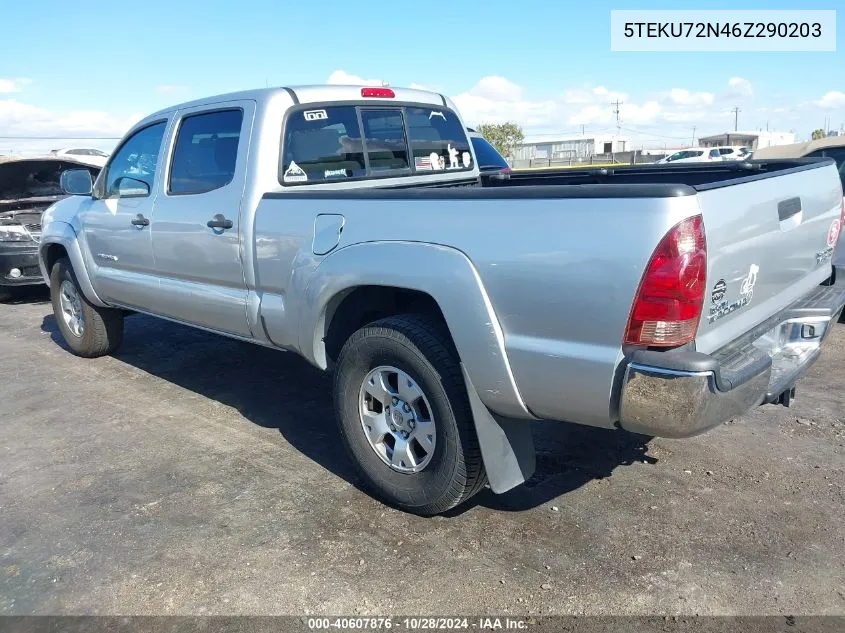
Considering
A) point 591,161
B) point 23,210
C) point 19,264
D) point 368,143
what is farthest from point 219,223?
point 591,161

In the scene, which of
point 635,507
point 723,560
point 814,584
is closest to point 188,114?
point 635,507

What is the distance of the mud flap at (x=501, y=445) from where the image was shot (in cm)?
295

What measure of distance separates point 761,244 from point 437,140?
2.63 metres

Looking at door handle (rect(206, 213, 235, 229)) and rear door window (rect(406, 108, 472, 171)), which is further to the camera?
rear door window (rect(406, 108, 472, 171))

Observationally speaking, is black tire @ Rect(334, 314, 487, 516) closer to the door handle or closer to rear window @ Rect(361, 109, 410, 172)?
the door handle

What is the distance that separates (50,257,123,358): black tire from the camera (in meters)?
5.91

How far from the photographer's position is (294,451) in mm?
4129

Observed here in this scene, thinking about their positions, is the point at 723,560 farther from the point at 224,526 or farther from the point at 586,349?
the point at 224,526

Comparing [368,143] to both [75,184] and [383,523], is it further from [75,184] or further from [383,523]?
[75,184]

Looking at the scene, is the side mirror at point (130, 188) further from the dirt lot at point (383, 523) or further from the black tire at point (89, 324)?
the dirt lot at point (383, 523)

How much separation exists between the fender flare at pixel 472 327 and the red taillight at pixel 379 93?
1.56 m

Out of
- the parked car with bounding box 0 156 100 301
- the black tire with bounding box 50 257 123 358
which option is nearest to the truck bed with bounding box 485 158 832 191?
the black tire with bounding box 50 257 123 358

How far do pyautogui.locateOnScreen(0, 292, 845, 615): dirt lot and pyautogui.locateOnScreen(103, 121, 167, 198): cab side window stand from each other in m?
1.52

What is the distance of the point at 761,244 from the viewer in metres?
2.82
